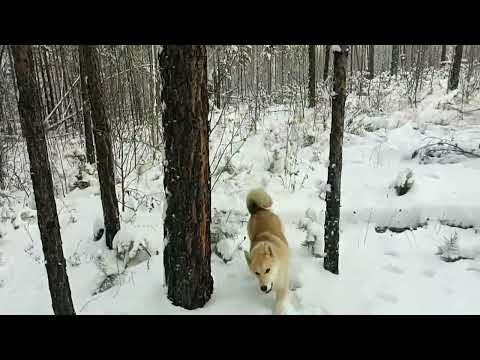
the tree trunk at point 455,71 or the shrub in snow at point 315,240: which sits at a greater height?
the tree trunk at point 455,71

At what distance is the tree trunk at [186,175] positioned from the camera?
303 centimetres

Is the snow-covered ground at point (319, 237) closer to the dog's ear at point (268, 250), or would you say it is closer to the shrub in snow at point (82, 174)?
the shrub in snow at point (82, 174)

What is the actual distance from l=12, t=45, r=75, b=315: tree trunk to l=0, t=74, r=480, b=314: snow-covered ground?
988mm

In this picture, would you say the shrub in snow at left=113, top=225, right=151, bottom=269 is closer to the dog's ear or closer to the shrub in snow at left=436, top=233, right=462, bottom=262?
the dog's ear

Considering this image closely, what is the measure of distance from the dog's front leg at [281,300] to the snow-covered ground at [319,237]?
10cm

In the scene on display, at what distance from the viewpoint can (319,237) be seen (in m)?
4.70

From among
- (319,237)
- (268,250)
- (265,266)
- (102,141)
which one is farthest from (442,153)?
(102,141)

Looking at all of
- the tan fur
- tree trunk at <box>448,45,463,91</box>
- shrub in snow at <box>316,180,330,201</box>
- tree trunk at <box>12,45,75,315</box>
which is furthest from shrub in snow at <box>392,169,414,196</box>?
tree trunk at <box>448,45,463,91</box>

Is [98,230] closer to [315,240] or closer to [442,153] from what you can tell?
[315,240]

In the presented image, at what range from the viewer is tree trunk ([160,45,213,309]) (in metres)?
3.03

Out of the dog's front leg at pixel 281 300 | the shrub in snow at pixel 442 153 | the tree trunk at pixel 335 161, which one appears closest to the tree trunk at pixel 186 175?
the dog's front leg at pixel 281 300
